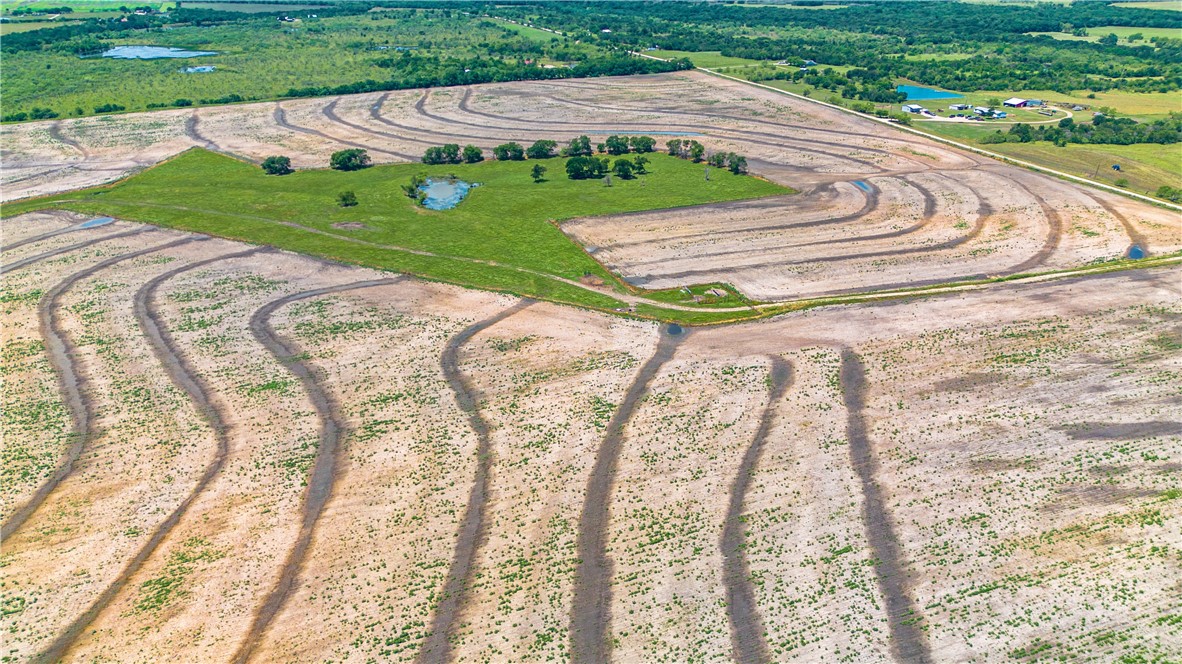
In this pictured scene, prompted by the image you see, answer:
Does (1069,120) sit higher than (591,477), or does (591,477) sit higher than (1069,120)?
(1069,120)

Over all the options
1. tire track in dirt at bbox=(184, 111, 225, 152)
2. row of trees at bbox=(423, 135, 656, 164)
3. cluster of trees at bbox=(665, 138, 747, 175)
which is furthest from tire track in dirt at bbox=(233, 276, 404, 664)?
tire track in dirt at bbox=(184, 111, 225, 152)

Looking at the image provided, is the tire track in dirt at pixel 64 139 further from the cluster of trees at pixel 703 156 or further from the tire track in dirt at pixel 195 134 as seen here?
the cluster of trees at pixel 703 156

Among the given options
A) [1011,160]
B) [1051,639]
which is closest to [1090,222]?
[1011,160]

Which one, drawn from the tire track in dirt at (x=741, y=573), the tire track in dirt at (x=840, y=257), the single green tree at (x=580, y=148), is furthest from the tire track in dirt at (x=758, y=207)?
the tire track in dirt at (x=741, y=573)

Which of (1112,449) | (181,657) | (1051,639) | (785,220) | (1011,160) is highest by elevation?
(1011,160)

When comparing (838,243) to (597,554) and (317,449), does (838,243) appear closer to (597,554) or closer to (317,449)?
(597,554)

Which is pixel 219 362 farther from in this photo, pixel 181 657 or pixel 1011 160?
pixel 1011 160

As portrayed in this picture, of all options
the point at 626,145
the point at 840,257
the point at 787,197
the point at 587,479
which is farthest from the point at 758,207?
the point at 587,479
